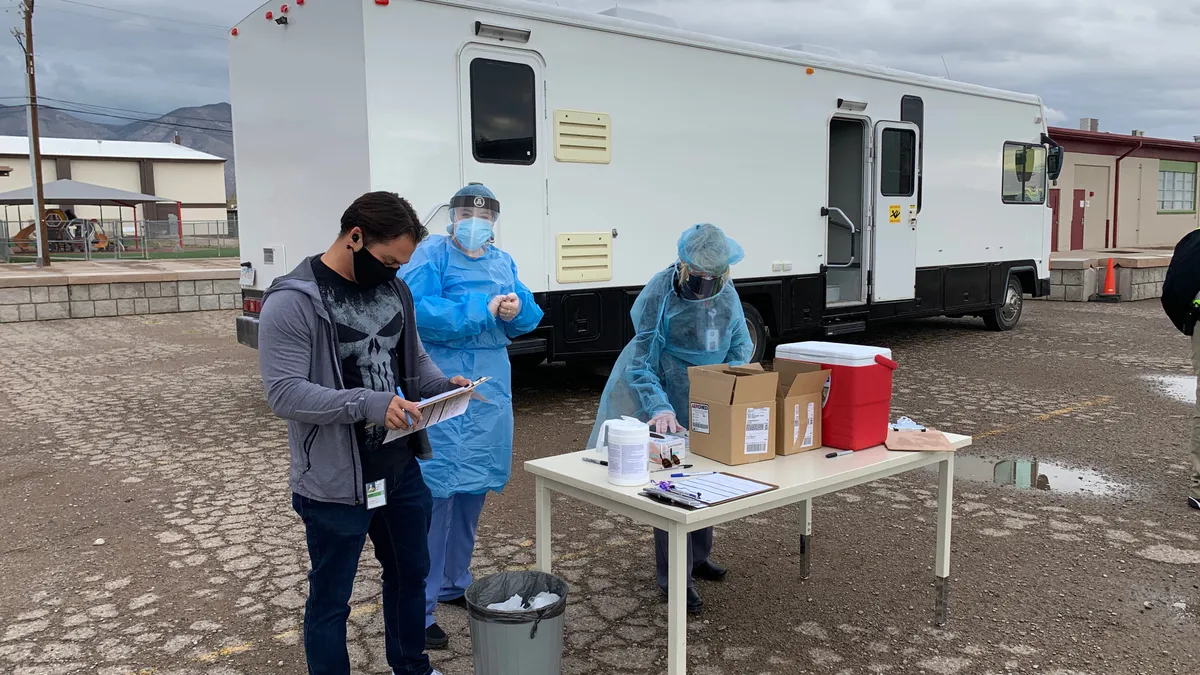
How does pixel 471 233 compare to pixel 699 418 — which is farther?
pixel 471 233

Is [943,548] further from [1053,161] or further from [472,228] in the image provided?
[1053,161]

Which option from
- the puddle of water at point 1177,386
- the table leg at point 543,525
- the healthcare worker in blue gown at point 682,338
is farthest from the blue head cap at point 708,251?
the puddle of water at point 1177,386

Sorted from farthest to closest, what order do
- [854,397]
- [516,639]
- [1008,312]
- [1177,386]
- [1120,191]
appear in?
[1120,191] < [1008,312] < [1177,386] < [854,397] < [516,639]

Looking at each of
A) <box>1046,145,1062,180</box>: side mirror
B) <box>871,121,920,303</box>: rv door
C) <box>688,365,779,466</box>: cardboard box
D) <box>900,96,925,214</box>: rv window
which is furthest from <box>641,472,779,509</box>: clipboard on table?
<box>1046,145,1062,180</box>: side mirror

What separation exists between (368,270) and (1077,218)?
991 inches

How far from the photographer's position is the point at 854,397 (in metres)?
3.26

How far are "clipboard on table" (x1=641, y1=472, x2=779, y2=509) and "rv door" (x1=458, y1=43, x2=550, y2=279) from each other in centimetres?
375

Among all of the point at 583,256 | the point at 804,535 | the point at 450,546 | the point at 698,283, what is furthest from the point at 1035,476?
the point at 450,546

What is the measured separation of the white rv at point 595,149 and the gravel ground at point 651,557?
1.45m

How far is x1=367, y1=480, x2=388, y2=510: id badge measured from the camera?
8.45ft

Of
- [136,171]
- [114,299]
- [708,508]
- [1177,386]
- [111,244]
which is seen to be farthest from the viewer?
[136,171]

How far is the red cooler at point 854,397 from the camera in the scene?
3.27m

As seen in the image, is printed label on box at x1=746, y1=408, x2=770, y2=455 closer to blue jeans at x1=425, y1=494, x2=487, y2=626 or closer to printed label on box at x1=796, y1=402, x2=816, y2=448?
printed label on box at x1=796, y1=402, x2=816, y2=448

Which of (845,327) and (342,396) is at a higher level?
(342,396)
